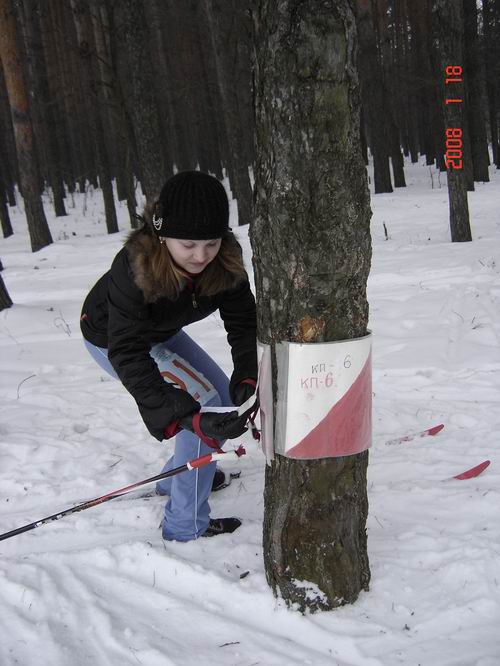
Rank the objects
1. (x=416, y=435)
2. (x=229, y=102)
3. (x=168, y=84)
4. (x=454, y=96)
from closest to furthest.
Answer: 1. (x=416, y=435)
2. (x=454, y=96)
3. (x=229, y=102)
4. (x=168, y=84)

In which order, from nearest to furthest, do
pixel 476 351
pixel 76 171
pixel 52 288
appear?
pixel 476 351 → pixel 52 288 → pixel 76 171

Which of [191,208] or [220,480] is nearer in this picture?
[191,208]

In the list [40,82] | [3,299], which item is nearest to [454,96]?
[3,299]

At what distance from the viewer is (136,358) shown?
2.32 metres

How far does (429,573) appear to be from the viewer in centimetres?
228

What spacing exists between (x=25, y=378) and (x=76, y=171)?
2883cm

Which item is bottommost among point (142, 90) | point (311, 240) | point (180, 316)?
point (180, 316)

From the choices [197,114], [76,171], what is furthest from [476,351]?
[76,171]

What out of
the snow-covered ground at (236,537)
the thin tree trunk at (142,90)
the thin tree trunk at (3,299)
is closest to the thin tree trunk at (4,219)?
A: the thin tree trunk at (142,90)

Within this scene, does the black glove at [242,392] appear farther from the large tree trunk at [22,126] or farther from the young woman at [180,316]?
the large tree trunk at [22,126]

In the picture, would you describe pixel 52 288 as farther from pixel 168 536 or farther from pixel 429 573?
pixel 429 573

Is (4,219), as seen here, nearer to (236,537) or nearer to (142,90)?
(142,90)

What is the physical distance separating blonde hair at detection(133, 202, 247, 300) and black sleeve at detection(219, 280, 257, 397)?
0.42ft
